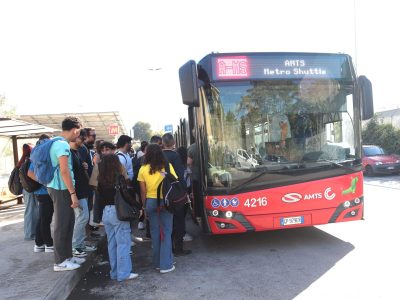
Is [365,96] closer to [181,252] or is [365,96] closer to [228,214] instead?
[228,214]

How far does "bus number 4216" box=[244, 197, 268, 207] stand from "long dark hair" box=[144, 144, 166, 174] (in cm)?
148

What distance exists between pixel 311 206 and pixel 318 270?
1.16 metres

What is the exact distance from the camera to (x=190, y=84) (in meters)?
5.69

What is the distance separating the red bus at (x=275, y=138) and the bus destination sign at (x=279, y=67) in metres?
0.02

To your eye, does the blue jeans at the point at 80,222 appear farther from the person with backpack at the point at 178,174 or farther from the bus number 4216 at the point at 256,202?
the bus number 4216 at the point at 256,202

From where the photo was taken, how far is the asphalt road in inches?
178

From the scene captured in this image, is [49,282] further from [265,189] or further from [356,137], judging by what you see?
[356,137]

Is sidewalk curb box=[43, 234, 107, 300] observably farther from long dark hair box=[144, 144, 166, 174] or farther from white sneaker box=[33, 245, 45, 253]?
long dark hair box=[144, 144, 166, 174]

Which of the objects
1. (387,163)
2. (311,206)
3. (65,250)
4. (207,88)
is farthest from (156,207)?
(387,163)

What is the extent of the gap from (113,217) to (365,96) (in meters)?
4.38

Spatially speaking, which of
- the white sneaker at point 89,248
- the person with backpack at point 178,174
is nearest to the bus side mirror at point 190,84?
the person with backpack at point 178,174

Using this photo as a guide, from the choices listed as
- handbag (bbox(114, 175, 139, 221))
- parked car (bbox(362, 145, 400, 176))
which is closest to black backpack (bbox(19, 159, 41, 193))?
handbag (bbox(114, 175, 139, 221))

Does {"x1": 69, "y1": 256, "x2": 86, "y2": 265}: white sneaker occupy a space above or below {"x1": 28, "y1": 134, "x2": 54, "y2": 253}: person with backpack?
below

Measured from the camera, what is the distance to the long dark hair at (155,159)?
5.21 metres
